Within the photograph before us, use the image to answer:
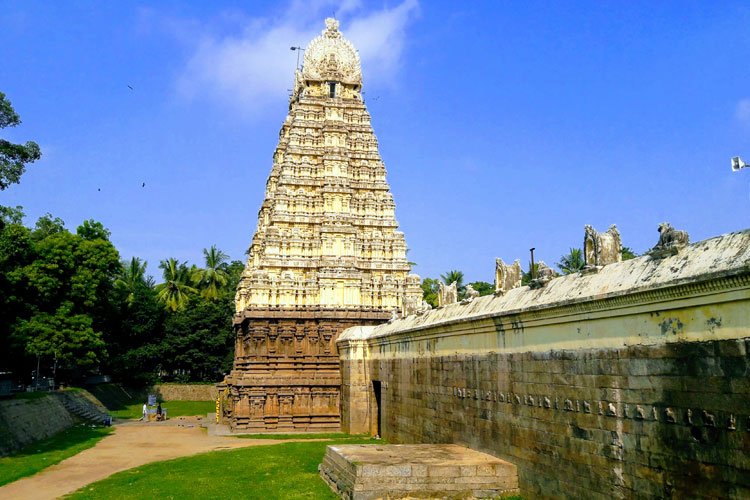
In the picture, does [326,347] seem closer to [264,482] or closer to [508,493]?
[264,482]

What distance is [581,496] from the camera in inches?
435

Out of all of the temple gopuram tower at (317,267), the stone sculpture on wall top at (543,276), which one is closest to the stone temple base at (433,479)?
the stone sculpture on wall top at (543,276)

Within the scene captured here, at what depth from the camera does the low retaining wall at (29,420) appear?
78.7ft

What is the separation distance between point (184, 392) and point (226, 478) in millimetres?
37039

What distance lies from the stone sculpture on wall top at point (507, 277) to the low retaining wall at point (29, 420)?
18035 mm

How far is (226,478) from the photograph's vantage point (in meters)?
18.2

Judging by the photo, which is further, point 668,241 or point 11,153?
point 11,153

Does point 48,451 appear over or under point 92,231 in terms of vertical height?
under

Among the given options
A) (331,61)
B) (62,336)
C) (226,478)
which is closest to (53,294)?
(62,336)

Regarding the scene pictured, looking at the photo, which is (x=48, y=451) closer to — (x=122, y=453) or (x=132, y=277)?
(x=122, y=453)

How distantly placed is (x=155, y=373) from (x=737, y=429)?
178ft

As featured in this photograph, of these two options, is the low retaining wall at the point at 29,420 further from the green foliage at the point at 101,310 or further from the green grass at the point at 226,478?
the green grass at the point at 226,478

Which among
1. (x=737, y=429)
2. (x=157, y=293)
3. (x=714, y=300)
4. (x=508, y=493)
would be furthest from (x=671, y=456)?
(x=157, y=293)

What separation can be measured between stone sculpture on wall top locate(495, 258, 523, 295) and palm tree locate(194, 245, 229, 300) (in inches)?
1990
